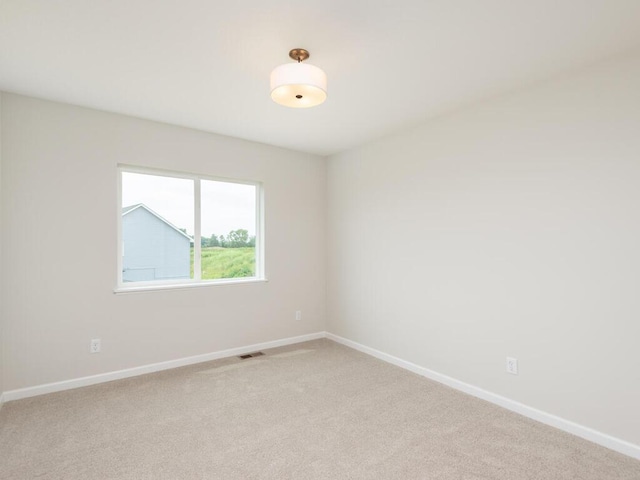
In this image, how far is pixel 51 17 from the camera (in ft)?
6.10

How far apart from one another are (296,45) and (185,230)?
7.76 feet

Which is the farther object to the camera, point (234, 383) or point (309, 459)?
point (234, 383)

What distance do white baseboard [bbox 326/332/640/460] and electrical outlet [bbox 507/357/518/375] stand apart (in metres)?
0.22

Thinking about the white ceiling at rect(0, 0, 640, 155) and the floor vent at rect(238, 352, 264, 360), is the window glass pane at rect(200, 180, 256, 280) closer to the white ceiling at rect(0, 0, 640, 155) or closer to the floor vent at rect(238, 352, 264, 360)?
the floor vent at rect(238, 352, 264, 360)

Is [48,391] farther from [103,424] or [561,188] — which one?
[561,188]

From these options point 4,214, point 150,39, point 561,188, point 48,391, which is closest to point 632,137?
point 561,188

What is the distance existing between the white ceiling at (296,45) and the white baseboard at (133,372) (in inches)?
94.6

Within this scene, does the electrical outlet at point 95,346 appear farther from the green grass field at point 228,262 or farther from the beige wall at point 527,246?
the beige wall at point 527,246

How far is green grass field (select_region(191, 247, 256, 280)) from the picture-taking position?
3.89 m

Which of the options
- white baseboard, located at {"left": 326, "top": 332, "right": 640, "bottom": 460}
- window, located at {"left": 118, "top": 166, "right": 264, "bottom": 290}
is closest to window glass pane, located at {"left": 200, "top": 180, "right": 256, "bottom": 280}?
window, located at {"left": 118, "top": 166, "right": 264, "bottom": 290}

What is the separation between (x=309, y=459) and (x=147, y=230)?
8.59 feet

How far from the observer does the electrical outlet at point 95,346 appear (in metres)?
3.10

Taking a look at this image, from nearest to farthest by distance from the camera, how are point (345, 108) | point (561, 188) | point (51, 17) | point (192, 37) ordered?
point (51, 17)
point (192, 37)
point (561, 188)
point (345, 108)

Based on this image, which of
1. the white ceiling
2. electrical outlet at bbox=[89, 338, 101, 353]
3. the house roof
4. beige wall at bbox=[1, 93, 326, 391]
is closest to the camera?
the white ceiling
